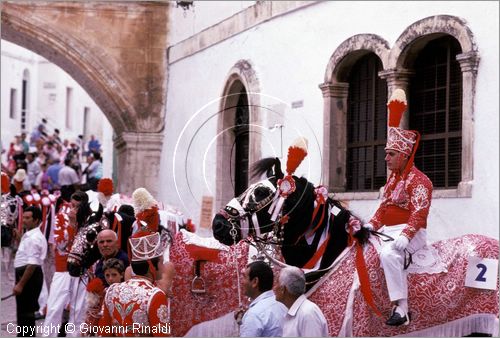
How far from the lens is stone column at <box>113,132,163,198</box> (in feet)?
72.3

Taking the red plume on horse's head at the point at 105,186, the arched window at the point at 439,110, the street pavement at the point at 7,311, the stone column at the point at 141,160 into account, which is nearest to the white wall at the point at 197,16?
the stone column at the point at 141,160

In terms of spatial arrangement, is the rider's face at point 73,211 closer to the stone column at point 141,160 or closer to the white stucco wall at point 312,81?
the white stucco wall at point 312,81

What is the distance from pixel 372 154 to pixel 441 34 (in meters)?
2.14

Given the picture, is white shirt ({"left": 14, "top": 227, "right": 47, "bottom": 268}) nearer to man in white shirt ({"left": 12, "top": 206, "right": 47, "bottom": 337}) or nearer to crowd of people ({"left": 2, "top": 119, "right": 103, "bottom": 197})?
man in white shirt ({"left": 12, "top": 206, "right": 47, "bottom": 337})

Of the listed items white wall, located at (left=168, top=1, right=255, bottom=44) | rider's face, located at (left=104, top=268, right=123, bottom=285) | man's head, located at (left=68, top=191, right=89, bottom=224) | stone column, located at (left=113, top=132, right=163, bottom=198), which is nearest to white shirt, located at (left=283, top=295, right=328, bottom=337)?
rider's face, located at (left=104, top=268, right=123, bottom=285)

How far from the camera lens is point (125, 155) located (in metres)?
22.3

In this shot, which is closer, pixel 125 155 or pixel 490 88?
pixel 490 88

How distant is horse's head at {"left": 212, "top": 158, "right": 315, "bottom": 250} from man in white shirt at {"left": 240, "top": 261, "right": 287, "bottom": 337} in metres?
0.73

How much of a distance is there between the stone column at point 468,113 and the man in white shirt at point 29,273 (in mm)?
4248

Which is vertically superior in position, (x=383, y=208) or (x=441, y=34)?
(x=441, y=34)

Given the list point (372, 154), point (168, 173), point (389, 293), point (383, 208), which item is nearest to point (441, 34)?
point (372, 154)

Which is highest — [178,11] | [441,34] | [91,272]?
[178,11]

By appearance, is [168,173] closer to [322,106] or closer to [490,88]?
[322,106]

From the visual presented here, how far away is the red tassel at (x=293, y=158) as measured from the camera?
7.82 m
